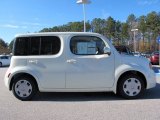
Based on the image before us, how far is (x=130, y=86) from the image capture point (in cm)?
868

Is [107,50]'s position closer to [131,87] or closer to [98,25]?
[131,87]

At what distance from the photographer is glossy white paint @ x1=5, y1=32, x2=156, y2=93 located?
862cm

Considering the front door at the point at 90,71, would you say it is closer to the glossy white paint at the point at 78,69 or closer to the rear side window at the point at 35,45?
the glossy white paint at the point at 78,69

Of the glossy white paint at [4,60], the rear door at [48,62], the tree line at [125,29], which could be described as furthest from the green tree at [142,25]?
the rear door at [48,62]

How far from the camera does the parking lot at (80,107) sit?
22.1ft

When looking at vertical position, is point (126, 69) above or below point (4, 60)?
above

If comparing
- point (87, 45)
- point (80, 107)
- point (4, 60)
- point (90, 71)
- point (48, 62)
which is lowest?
point (80, 107)

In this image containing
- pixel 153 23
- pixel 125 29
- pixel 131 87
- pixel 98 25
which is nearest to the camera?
pixel 131 87

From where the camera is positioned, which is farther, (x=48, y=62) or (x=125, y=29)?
(x=125, y=29)

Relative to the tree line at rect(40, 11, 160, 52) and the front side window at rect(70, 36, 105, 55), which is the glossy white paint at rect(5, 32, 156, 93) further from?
the tree line at rect(40, 11, 160, 52)

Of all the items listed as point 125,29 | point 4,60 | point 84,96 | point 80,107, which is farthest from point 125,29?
point 80,107

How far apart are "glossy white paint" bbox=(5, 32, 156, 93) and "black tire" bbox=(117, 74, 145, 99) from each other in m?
0.16

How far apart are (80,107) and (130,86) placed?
5.55 feet

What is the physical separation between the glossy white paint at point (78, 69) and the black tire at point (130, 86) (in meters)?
0.16
